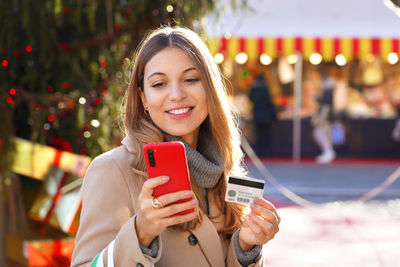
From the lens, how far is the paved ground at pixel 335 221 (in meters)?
5.18

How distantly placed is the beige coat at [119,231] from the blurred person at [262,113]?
11.0 meters

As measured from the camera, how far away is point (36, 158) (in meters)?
3.74

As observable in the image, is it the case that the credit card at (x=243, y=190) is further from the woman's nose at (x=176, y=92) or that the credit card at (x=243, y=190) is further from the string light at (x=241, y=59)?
the string light at (x=241, y=59)

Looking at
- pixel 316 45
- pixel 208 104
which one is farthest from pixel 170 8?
pixel 316 45

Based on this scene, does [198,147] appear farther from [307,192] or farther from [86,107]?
[307,192]

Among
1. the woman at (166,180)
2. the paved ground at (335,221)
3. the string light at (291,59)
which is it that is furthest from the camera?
the string light at (291,59)

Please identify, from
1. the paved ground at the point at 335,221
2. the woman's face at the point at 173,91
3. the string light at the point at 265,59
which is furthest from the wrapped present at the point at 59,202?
the string light at the point at 265,59

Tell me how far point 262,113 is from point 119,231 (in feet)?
37.1

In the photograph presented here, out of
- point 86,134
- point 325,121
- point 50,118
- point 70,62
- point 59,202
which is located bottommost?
point 325,121

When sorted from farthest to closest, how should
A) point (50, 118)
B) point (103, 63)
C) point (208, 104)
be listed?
point (103, 63), point (50, 118), point (208, 104)

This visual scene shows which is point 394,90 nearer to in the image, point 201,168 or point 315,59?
point 315,59

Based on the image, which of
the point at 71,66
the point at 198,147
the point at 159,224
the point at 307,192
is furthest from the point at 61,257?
the point at 307,192

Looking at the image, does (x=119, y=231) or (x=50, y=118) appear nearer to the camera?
(x=119, y=231)

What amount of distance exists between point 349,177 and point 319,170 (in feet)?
3.25
